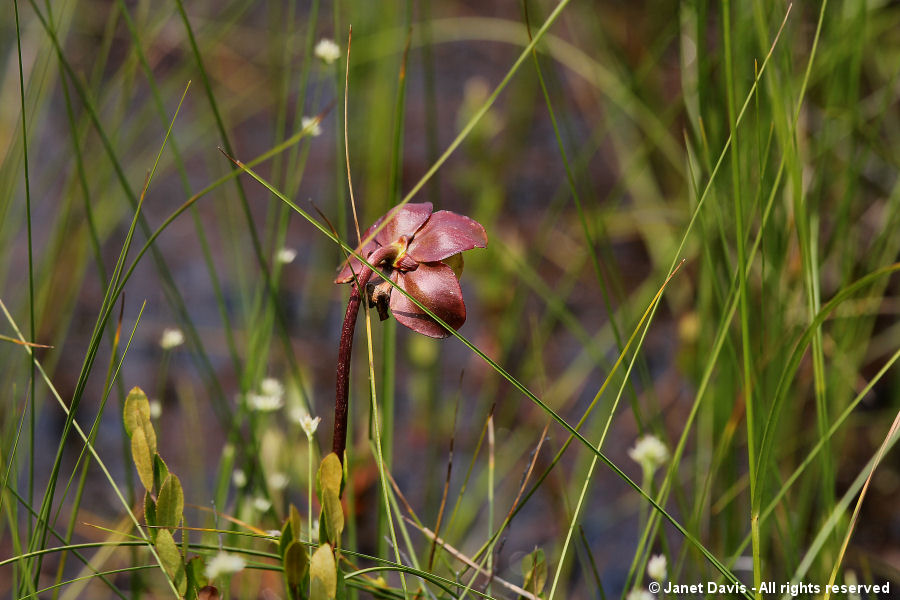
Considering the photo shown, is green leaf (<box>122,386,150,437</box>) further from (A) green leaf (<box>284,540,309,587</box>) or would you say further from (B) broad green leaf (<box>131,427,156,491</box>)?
(A) green leaf (<box>284,540,309,587</box>)

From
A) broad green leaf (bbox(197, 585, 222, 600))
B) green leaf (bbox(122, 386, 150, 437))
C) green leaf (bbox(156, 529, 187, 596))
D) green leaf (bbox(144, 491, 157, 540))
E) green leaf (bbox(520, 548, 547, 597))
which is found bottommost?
green leaf (bbox(520, 548, 547, 597))

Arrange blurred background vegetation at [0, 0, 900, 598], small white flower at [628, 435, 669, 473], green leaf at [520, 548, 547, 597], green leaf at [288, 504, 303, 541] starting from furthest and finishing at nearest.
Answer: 1. blurred background vegetation at [0, 0, 900, 598]
2. small white flower at [628, 435, 669, 473]
3. green leaf at [520, 548, 547, 597]
4. green leaf at [288, 504, 303, 541]

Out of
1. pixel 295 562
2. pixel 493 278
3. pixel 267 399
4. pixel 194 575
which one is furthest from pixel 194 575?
pixel 493 278

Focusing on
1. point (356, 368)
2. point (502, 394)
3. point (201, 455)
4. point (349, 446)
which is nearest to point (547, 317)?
point (502, 394)

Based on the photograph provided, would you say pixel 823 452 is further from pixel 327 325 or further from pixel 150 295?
pixel 150 295

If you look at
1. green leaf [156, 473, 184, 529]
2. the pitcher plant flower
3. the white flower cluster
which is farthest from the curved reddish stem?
the white flower cluster

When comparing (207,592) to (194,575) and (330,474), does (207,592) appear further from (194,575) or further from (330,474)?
(330,474)

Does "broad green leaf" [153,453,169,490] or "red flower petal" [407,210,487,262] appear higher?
"red flower petal" [407,210,487,262]

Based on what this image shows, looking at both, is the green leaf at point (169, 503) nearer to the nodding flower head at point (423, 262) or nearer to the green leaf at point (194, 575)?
the green leaf at point (194, 575)
